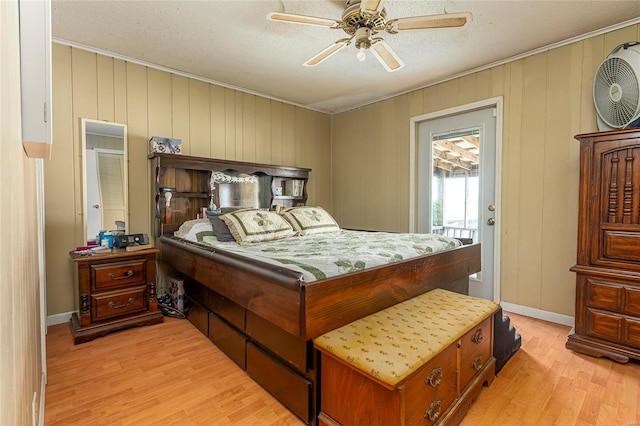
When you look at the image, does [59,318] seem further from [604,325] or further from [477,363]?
[604,325]

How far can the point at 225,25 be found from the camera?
240cm

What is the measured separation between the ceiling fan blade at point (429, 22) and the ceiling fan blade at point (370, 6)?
0.42 feet

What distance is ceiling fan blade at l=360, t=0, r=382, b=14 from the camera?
1651 millimetres

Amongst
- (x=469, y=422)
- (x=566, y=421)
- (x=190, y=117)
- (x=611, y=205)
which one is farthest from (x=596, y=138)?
(x=190, y=117)

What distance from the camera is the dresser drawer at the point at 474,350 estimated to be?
157 cm

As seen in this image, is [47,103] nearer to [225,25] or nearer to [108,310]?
[225,25]

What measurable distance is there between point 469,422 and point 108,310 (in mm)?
Answer: 2619

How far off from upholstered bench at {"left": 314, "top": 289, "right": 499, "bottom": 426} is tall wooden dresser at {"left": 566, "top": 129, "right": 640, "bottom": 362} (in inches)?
39.0

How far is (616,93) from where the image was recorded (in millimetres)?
2227

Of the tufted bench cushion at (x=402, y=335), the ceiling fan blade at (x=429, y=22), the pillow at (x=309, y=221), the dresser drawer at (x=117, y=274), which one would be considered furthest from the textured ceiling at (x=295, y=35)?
the tufted bench cushion at (x=402, y=335)

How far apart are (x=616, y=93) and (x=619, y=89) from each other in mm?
29

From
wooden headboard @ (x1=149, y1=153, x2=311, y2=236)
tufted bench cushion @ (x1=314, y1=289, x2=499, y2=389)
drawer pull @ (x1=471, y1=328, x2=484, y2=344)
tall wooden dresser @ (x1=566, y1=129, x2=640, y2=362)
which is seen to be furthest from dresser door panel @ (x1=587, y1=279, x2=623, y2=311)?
wooden headboard @ (x1=149, y1=153, x2=311, y2=236)

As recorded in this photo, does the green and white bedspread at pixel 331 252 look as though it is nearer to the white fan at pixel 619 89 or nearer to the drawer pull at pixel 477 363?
the drawer pull at pixel 477 363

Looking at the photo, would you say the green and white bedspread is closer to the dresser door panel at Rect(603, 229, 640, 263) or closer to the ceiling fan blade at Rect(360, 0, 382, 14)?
the dresser door panel at Rect(603, 229, 640, 263)
